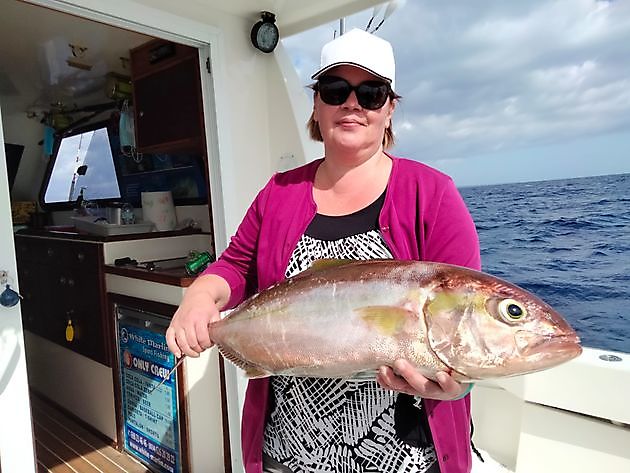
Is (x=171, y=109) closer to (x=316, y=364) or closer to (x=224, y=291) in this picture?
(x=224, y=291)

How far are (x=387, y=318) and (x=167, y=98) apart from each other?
282 centimetres

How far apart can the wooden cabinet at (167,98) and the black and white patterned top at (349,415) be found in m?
1.92

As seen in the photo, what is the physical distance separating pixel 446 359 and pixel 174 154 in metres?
3.45

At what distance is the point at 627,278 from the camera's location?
4527 mm

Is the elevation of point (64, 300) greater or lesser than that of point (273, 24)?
lesser

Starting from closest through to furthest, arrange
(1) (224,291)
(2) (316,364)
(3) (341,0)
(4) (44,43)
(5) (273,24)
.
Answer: (2) (316,364), (1) (224,291), (3) (341,0), (5) (273,24), (4) (44,43)

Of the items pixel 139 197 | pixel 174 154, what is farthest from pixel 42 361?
pixel 174 154

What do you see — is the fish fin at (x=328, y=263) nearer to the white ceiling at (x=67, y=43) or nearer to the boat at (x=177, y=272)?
the boat at (x=177, y=272)

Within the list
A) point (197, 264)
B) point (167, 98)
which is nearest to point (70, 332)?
point (197, 264)

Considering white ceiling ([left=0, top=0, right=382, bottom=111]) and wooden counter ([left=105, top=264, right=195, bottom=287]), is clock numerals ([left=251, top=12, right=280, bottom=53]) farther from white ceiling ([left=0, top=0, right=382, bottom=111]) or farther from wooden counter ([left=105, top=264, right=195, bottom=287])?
wooden counter ([left=105, top=264, right=195, bottom=287])

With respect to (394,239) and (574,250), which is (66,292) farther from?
(574,250)

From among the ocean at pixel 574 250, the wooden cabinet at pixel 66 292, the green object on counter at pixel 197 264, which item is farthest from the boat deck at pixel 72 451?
the ocean at pixel 574 250

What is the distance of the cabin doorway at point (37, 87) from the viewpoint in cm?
195

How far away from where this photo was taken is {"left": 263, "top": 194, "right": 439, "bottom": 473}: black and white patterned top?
1171 millimetres
